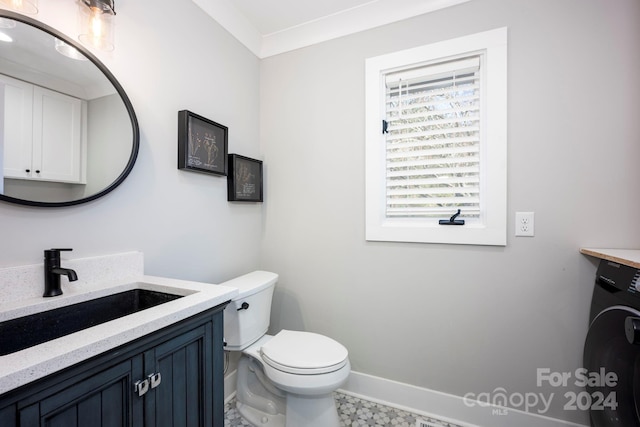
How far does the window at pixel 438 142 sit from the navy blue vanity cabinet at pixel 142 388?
1.16 m

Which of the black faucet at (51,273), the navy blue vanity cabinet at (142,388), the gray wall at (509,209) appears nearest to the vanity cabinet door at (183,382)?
the navy blue vanity cabinet at (142,388)

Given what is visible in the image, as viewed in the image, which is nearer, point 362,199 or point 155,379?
point 155,379

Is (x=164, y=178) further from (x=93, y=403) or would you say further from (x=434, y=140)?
(x=434, y=140)

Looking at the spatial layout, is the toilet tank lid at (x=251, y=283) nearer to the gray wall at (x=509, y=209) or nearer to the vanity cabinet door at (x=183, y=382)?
the gray wall at (x=509, y=209)

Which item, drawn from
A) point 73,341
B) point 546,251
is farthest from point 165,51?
point 546,251

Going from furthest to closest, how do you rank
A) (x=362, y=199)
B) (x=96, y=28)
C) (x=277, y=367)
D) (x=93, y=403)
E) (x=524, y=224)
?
(x=362, y=199), (x=524, y=224), (x=277, y=367), (x=96, y=28), (x=93, y=403)

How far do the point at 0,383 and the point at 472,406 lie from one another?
1.96 meters

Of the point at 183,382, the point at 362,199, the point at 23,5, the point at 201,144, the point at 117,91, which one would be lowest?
the point at 183,382

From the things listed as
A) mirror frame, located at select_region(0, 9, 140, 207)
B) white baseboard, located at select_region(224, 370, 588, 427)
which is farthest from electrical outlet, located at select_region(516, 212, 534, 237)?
mirror frame, located at select_region(0, 9, 140, 207)

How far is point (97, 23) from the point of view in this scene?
111cm

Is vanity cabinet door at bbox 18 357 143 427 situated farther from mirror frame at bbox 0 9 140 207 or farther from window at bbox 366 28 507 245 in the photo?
window at bbox 366 28 507 245

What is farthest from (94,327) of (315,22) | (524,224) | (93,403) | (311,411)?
(315,22)

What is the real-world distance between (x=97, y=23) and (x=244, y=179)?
1005 millimetres

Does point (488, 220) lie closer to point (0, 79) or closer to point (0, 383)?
point (0, 383)
